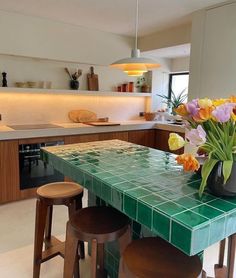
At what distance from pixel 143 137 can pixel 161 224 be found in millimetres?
3294

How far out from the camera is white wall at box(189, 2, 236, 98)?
2841 millimetres

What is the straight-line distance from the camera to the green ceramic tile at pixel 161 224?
99cm

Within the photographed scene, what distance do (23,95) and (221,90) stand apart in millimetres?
2688

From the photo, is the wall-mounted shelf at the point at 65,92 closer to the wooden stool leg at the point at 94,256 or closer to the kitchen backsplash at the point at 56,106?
the kitchen backsplash at the point at 56,106

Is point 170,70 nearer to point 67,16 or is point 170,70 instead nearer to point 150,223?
point 67,16

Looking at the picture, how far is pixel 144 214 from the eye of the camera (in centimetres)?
109

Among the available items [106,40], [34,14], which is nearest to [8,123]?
[34,14]

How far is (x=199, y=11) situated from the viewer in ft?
10.1

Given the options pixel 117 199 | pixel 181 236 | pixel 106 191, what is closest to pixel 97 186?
pixel 106 191

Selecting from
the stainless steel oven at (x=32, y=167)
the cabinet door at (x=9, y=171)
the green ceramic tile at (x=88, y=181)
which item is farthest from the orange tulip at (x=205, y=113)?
the cabinet door at (x=9, y=171)

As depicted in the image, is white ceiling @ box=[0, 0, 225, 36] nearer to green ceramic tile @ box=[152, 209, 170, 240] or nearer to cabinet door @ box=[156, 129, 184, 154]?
cabinet door @ box=[156, 129, 184, 154]

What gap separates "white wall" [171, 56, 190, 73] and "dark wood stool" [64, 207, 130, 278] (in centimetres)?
378

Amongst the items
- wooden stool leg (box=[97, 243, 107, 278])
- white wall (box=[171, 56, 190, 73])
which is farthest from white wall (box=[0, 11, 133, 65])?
wooden stool leg (box=[97, 243, 107, 278])

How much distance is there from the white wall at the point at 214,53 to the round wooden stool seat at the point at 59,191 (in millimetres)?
2041
